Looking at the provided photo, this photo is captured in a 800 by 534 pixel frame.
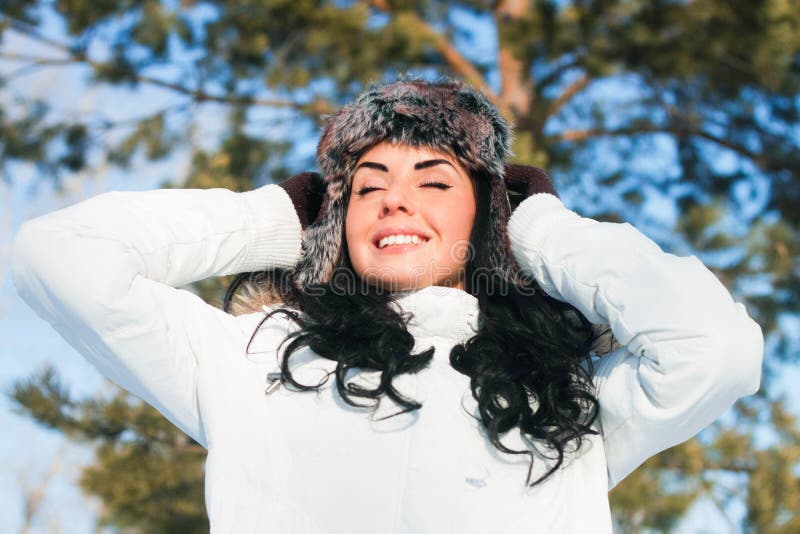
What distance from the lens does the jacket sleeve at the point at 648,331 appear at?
1.47 metres

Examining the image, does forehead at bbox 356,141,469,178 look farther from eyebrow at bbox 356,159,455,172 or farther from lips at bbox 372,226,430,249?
lips at bbox 372,226,430,249

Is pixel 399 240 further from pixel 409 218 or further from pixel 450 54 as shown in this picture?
pixel 450 54

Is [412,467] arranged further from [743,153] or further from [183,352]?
[743,153]

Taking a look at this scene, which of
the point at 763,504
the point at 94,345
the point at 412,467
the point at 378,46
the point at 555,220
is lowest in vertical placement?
the point at 763,504

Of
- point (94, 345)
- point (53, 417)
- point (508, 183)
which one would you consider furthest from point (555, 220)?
point (53, 417)

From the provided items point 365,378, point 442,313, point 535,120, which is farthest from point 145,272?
point 535,120

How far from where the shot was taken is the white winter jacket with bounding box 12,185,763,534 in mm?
1487

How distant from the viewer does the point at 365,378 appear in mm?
1675

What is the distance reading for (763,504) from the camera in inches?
175

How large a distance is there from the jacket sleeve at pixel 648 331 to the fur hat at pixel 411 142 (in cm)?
21

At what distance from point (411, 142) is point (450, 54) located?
3359mm

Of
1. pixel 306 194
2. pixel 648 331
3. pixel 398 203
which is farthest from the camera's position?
pixel 306 194

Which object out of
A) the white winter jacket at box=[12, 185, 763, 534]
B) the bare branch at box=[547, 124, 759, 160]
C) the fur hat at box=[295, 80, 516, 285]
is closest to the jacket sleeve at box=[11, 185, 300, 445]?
the white winter jacket at box=[12, 185, 763, 534]

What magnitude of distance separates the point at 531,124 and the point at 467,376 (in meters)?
3.40
